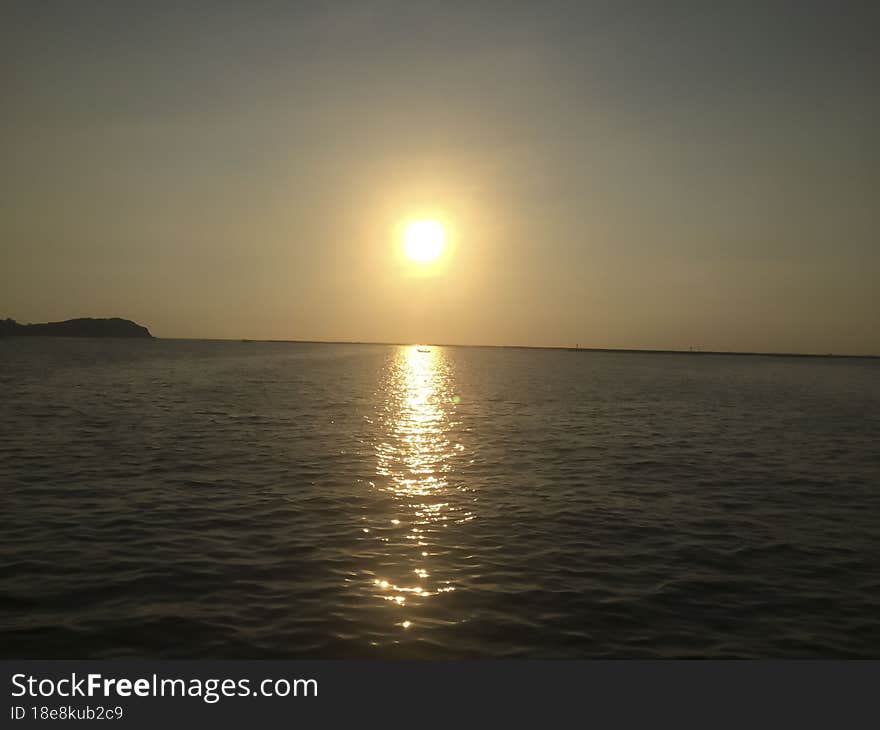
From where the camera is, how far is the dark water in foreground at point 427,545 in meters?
11.7

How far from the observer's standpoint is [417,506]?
21.8 metres

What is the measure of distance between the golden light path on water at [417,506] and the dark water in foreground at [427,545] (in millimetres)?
103

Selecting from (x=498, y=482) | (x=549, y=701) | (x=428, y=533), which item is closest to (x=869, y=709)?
(x=549, y=701)

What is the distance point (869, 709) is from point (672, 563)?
7169 millimetres

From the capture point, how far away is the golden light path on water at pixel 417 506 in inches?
551

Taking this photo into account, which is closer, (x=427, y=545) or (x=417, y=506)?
(x=427, y=545)

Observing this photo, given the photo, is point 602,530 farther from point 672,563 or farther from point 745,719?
point 745,719

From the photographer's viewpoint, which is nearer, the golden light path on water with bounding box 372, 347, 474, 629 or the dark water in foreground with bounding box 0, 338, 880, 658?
the dark water in foreground with bounding box 0, 338, 880, 658

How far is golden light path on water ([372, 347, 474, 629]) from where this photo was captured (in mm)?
13992

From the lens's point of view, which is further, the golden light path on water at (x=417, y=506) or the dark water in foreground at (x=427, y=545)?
the golden light path on water at (x=417, y=506)

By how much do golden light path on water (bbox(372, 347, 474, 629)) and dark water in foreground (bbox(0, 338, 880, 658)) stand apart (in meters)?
0.10

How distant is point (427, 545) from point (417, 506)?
15.0 ft

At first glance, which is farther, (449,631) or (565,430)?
(565,430)

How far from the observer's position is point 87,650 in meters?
10.6
